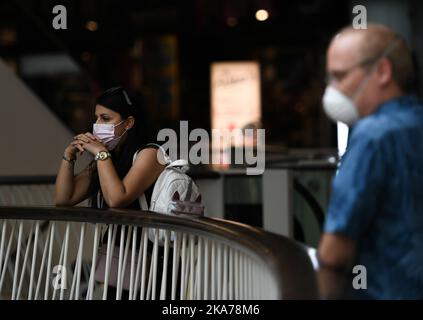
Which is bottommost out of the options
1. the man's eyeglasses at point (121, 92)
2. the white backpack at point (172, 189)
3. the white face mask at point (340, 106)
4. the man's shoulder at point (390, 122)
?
the white backpack at point (172, 189)

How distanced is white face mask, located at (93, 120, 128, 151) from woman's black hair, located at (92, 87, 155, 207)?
35 mm

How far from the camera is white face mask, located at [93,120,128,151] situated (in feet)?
14.0

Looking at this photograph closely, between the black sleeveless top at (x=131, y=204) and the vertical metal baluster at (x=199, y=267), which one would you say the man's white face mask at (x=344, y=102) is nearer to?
the vertical metal baluster at (x=199, y=267)

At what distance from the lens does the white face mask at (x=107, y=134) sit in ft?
14.0

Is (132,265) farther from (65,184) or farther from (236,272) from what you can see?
(236,272)

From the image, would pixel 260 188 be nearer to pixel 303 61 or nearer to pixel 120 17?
pixel 120 17

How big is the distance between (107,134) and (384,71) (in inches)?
81.5

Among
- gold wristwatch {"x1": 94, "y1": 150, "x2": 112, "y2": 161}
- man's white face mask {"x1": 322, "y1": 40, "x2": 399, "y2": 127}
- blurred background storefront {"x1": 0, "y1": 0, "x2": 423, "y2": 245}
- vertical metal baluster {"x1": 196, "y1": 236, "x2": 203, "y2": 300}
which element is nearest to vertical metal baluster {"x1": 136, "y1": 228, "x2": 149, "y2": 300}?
vertical metal baluster {"x1": 196, "y1": 236, "x2": 203, "y2": 300}

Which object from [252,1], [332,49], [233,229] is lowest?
[233,229]

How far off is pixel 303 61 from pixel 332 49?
15.2 m

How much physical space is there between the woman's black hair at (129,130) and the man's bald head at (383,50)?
1931 millimetres

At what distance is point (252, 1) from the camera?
47.8 ft

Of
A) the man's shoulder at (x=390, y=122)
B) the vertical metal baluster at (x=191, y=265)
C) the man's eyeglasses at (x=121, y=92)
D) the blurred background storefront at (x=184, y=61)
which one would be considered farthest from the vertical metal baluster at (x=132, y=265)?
the blurred background storefront at (x=184, y=61)
